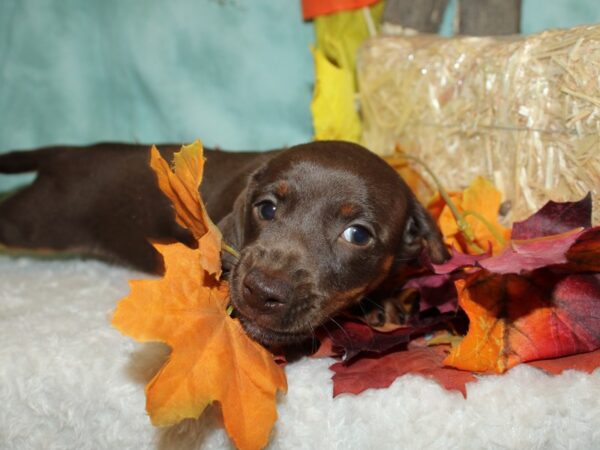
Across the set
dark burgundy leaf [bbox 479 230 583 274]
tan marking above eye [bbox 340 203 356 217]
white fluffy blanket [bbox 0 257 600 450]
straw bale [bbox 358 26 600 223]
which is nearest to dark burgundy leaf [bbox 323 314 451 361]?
white fluffy blanket [bbox 0 257 600 450]

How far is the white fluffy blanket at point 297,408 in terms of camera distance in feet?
6.65

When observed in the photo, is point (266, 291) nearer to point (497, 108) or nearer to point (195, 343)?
point (195, 343)

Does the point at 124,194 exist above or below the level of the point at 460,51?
below

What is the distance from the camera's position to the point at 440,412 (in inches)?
80.0

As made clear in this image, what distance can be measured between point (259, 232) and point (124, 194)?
1458 millimetres

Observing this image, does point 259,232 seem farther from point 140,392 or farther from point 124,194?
point 124,194

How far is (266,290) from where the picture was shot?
2.08 meters

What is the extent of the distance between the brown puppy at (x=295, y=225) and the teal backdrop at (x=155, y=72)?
0.87 metres

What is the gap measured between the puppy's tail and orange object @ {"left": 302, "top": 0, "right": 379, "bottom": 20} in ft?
5.37

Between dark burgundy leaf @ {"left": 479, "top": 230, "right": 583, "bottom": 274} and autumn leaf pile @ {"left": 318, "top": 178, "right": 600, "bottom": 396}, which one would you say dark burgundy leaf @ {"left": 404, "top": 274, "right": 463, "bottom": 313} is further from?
dark burgundy leaf @ {"left": 479, "top": 230, "right": 583, "bottom": 274}

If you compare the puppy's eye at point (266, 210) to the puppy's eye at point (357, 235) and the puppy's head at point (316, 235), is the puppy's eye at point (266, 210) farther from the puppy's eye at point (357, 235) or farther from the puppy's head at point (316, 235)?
the puppy's eye at point (357, 235)

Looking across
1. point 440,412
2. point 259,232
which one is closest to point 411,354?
point 440,412

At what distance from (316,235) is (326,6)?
2005mm

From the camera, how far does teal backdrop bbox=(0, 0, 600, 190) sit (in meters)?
4.33
